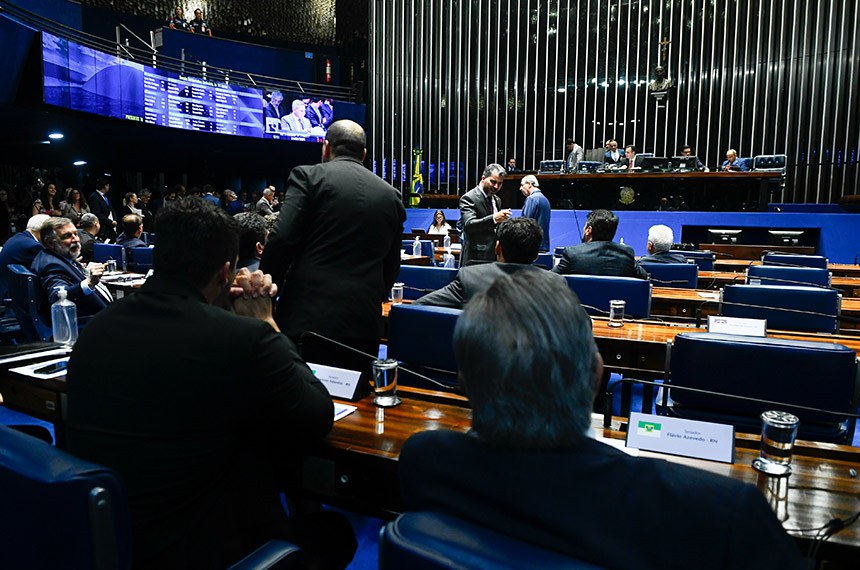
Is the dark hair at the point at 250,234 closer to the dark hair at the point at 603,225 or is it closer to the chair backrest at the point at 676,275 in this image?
the dark hair at the point at 603,225

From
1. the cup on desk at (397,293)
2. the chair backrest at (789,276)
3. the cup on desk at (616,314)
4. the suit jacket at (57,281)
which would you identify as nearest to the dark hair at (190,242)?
the cup on desk at (616,314)

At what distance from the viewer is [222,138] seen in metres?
11.7

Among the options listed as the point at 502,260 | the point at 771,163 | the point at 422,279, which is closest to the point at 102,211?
the point at 422,279

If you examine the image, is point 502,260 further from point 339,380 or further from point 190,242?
point 190,242

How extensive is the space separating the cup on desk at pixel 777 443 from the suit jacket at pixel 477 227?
11.9 feet

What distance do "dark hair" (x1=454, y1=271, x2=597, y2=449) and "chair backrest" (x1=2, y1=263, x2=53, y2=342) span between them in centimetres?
328

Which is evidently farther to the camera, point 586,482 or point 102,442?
point 102,442

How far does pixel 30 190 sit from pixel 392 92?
7656mm

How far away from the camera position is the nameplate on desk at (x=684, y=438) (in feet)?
4.20

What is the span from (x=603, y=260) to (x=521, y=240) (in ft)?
3.31

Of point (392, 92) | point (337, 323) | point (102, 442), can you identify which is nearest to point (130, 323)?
point (102, 442)

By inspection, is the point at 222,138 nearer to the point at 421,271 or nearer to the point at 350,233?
the point at 421,271

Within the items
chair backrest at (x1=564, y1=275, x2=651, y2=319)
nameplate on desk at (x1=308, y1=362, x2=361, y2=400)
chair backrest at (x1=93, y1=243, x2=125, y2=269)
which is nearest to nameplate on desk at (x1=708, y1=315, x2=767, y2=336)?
chair backrest at (x1=564, y1=275, x2=651, y2=319)

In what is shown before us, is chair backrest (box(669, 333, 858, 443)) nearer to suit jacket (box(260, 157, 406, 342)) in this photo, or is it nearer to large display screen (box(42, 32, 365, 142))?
suit jacket (box(260, 157, 406, 342))
